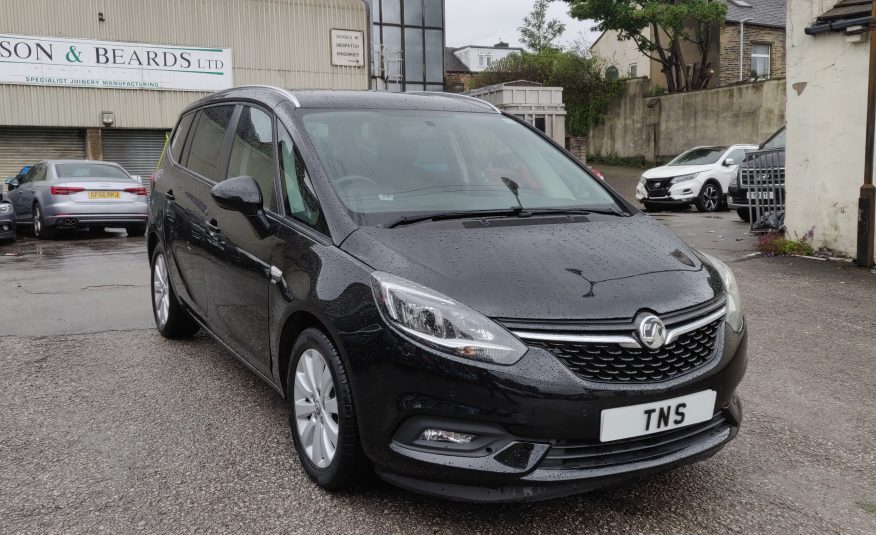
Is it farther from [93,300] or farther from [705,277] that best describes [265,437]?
[93,300]

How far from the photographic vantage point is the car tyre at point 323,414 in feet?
9.89

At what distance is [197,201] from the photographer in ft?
Answer: 15.8

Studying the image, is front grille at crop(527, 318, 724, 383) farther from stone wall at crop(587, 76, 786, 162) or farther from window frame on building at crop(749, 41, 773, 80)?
window frame on building at crop(749, 41, 773, 80)

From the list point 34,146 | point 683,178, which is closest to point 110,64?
point 34,146

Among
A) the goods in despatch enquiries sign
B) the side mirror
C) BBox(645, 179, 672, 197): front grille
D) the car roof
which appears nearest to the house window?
BBox(645, 179, 672, 197): front grille

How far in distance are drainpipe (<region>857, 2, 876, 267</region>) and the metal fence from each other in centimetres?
217

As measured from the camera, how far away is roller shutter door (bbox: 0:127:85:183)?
23719 millimetres

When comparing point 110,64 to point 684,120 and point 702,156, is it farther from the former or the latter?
point 684,120

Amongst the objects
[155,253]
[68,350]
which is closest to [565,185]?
[155,253]

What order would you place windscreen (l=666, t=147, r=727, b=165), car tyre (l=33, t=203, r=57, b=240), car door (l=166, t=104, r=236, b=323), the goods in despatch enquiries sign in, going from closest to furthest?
1. car door (l=166, t=104, r=236, b=323)
2. car tyre (l=33, t=203, r=57, b=240)
3. windscreen (l=666, t=147, r=727, b=165)
4. the goods in despatch enquiries sign

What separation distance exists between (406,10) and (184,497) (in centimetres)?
3559

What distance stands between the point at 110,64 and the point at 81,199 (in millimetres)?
12067

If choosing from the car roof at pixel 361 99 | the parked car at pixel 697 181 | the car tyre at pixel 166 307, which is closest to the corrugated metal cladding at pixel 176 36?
the parked car at pixel 697 181

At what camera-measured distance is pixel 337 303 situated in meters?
3.05
